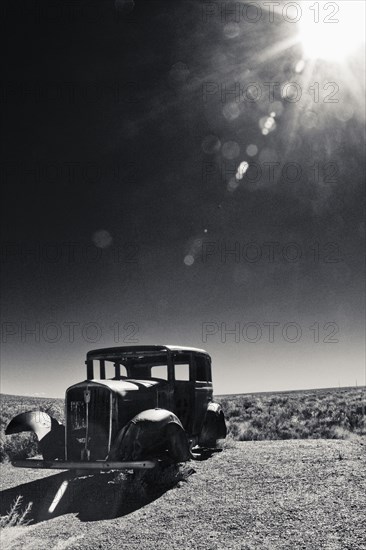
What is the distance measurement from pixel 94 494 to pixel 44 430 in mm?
2249

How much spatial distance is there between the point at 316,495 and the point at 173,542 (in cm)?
236

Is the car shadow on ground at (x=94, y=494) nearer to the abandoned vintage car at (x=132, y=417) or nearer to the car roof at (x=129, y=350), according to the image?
the abandoned vintage car at (x=132, y=417)

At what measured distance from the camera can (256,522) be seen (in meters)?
5.76

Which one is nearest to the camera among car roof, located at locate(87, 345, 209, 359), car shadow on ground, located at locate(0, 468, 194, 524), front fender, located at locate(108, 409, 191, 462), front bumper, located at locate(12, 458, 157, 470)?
car shadow on ground, located at locate(0, 468, 194, 524)

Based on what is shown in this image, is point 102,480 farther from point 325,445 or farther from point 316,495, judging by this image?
point 325,445

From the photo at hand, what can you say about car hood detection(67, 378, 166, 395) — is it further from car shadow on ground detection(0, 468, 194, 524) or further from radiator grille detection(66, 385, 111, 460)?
car shadow on ground detection(0, 468, 194, 524)

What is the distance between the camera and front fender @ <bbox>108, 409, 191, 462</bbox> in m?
7.67

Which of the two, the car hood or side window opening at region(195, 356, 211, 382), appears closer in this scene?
the car hood

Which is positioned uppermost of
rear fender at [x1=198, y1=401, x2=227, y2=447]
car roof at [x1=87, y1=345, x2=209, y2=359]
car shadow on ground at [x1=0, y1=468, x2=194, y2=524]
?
car roof at [x1=87, y1=345, x2=209, y2=359]

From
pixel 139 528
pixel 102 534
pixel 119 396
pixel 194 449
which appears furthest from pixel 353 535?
pixel 194 449

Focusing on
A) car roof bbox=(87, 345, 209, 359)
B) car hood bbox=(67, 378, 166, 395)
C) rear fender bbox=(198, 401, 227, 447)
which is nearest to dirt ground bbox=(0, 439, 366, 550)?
rear fender bbox=(198, 401, 227, 447)

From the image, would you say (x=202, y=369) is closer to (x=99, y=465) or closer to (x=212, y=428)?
(x=212, y=428)

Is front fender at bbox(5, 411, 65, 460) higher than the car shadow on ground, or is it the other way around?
front fender at bbox(5, 411, 65, 460)

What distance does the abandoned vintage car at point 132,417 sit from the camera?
7.73 metres
